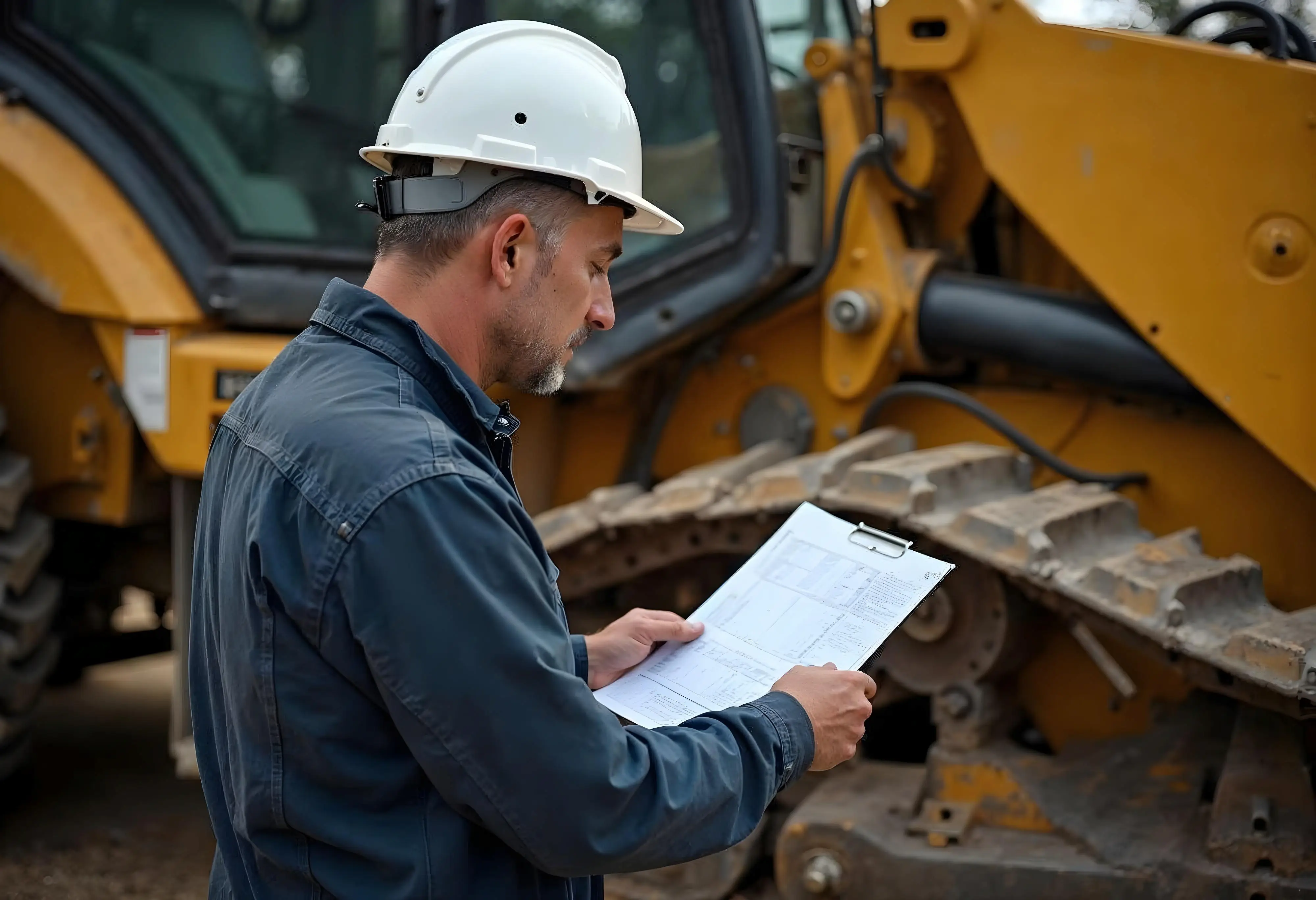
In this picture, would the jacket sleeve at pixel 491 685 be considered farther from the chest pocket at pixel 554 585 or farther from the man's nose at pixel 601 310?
the man's nose at pixel 601 310

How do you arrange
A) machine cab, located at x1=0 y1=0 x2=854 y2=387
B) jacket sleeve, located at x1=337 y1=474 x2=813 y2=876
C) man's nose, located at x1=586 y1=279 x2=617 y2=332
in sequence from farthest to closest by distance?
1. machine cab, located at x1=0 y1=0 x2=854 y2=387
2. man's nose, located at x1=586 y1=279 x2=617 y2=332
3. jacket sleeve, located at x1=337 y1=474 x2=813 y2=876

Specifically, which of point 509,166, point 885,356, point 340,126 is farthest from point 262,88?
point 509,166

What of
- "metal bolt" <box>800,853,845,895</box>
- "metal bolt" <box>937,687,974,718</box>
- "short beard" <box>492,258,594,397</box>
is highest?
"short beard" <box>492,258,594,397</box>

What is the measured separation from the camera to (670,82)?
12.8 feet

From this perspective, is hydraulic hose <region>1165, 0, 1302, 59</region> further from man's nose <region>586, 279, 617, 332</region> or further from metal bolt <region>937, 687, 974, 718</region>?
man's nose <region>586, 279, 617, 332</region>

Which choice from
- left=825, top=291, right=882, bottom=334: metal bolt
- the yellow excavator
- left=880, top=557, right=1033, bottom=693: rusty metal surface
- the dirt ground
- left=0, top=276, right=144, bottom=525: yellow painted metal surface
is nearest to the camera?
the yellow excavator

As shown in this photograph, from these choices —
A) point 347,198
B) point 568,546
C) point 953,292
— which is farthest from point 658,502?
point 347,198

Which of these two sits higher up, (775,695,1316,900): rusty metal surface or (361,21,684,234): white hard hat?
(361,21,684,234): white hard hat

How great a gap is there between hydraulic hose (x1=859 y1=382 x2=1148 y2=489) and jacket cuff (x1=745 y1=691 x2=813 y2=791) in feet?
6.53

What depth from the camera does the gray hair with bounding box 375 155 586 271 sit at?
1750 mm


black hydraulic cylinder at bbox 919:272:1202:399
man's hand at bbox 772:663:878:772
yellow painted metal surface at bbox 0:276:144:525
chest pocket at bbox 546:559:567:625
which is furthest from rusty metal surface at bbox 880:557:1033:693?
yellow painted metal surface at bbox 0:276:144:525

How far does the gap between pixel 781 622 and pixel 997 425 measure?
1.68 metres

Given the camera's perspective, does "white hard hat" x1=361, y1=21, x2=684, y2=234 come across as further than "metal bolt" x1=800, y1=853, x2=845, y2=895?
No

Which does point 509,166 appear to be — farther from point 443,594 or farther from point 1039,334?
point 1039,334
